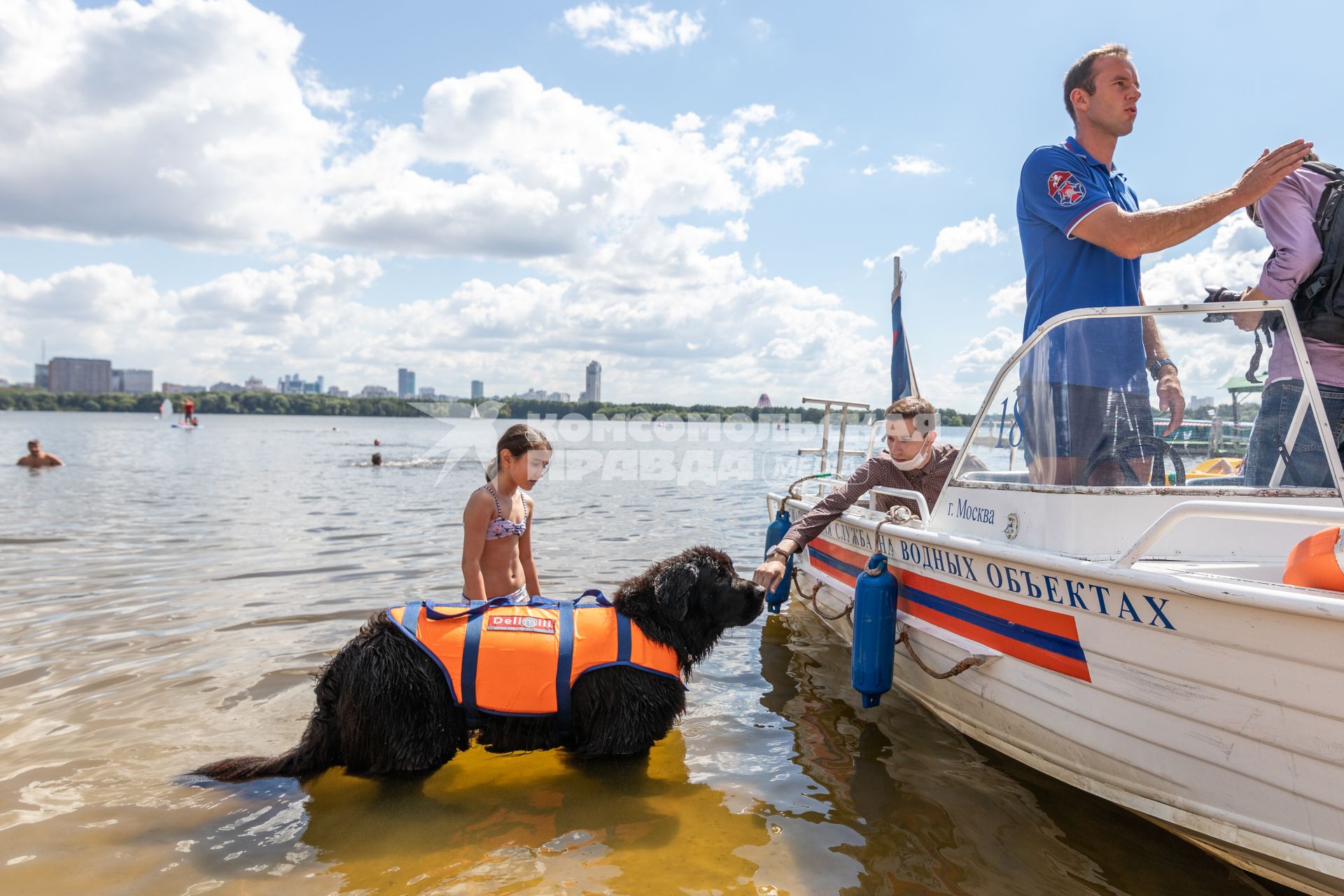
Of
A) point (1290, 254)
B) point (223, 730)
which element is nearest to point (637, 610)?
point (223, 730)

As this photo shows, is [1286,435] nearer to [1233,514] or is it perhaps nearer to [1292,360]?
[1292,360]

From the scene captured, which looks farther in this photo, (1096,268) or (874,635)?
(874,635)

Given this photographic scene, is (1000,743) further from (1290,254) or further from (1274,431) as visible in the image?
(1290,254)

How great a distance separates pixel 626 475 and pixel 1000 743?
25356mm

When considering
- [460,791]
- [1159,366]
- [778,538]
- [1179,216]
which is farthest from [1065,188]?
[460,791]

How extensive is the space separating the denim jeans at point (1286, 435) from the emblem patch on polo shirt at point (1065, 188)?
4.01 feet

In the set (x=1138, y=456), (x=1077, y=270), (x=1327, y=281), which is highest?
(x=1077, y=270)

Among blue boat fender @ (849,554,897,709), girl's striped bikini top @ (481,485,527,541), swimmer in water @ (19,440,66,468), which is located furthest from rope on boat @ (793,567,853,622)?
swimmer in water @ (19,440,66,468)

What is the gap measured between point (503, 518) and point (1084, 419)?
3.28 meters

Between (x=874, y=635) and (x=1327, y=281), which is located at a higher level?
(x=1327, y=281)

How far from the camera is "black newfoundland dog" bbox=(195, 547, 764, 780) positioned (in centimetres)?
381

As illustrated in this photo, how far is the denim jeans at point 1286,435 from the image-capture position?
327 cm

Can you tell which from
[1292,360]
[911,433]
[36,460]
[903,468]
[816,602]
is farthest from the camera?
[36,460]

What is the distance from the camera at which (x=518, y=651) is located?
3.92m
